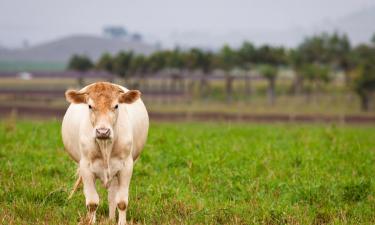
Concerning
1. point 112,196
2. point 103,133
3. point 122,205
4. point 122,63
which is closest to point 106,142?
point 103,133

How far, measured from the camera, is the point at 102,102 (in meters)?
9.28

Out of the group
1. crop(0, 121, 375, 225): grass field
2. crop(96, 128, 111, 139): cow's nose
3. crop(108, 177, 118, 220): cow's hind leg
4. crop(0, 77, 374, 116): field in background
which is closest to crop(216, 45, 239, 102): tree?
crop(0, 77, 374, 116): field in background

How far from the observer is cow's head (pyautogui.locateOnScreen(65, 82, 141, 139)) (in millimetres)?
9078

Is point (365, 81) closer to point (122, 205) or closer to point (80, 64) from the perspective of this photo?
point (80, 64)

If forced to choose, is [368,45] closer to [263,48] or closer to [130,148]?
[263,48]

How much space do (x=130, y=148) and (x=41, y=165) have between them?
4.49 meters

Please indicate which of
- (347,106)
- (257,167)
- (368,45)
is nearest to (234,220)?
(257,167)

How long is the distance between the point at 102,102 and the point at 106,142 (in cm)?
62

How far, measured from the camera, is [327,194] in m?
11.6

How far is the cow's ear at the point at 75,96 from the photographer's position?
9.59 metres

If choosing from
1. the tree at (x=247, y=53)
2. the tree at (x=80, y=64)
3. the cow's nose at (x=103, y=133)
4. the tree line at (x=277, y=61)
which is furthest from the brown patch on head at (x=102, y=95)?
the tree at (x=80, y=64)

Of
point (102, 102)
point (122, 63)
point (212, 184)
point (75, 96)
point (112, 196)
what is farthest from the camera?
point (122, 63)

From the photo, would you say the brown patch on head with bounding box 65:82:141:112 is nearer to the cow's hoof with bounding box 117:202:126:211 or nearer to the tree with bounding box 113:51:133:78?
the cow's hoof with bounding box 117:202:126:211

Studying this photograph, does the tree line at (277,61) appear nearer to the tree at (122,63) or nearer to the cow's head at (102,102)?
the tree at (122,63)
